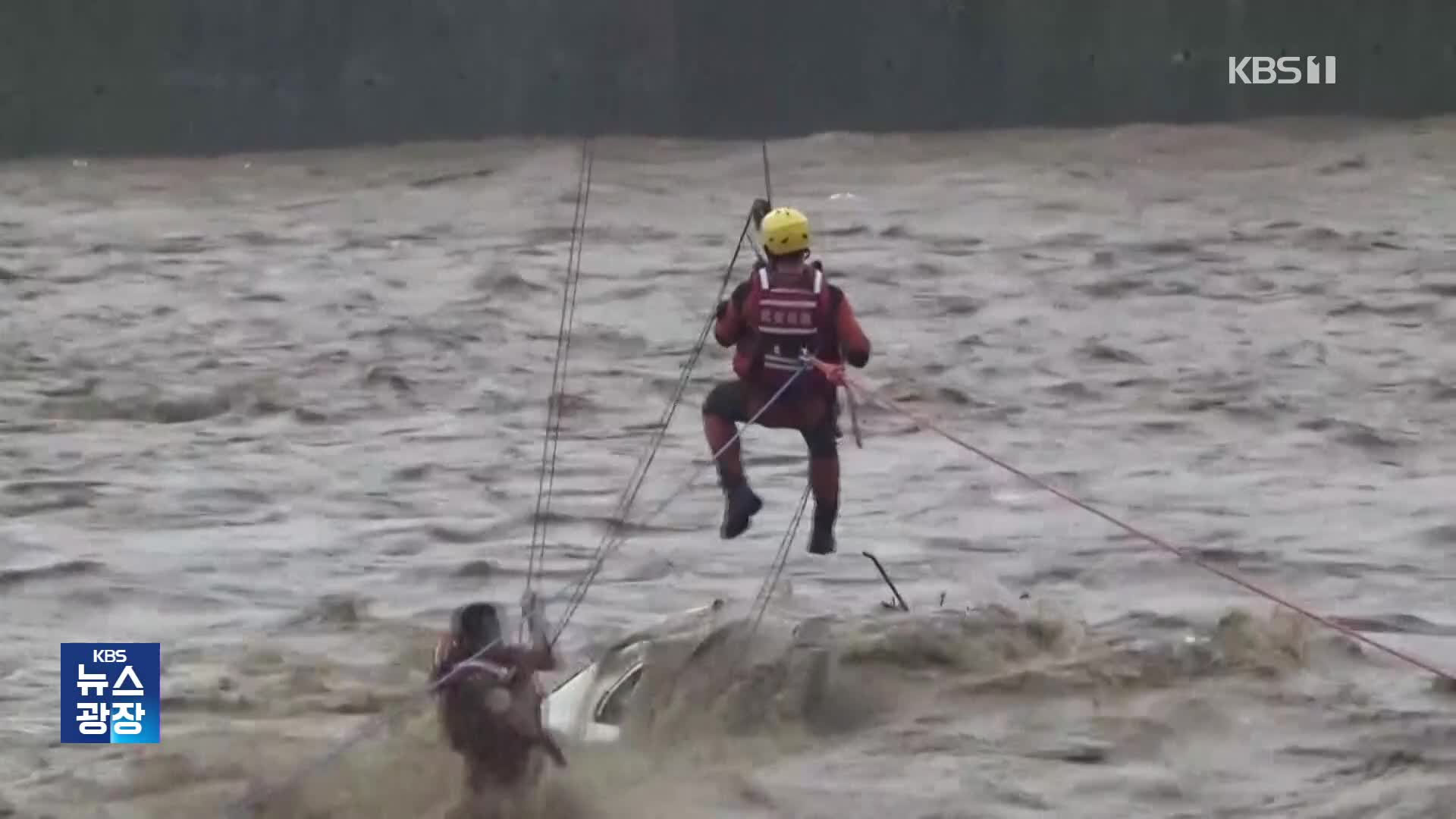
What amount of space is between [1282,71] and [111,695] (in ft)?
55.7

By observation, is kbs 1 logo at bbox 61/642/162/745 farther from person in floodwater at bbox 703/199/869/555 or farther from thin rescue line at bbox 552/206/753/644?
person in floodwater at bbox 703/199/869/555

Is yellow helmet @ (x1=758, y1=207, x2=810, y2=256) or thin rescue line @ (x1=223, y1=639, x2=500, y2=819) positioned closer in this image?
thin rescue line @ (x1=223, y1=639, x2=500, y2=819)

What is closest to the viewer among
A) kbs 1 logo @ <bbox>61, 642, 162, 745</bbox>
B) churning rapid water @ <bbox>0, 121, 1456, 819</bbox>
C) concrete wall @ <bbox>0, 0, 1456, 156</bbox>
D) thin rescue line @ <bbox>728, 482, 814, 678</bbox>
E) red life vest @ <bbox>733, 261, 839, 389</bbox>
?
red life vest @ <bbox>733, 261, 839, 389</bbox>

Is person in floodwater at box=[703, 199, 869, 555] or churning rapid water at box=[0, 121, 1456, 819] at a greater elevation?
person in floodwater at box=[703, 199, 869, 555]

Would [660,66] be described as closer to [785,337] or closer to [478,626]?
[785,337]

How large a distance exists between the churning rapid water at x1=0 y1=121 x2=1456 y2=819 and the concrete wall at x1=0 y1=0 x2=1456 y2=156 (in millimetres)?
399

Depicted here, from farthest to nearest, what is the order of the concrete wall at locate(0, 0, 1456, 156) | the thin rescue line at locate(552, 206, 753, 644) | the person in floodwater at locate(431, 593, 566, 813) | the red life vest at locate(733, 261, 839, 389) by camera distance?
1. the concrete wall at locate(0, 0, 1456, 156)
2. the thin rescue line at locate(552, 206, 753, 644)
3. the red life vest at locate(733, 261, 839, 389)
4. the person in floodwater at locate(431, 593, 566, 813)

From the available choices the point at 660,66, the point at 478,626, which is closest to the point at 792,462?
the point at 478,626

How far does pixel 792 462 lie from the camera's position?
454 inches

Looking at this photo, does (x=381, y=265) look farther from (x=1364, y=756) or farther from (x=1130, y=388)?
(x=1364, y=756)

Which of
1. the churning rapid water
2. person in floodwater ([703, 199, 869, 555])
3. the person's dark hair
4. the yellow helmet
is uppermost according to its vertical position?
the yellow helmet

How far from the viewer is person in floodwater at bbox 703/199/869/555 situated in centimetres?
666

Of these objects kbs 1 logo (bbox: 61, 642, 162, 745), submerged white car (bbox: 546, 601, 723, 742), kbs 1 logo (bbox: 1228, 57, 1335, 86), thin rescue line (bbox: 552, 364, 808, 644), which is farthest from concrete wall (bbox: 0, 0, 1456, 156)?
submerged white car (bbox: 546, 601, 723, 742)

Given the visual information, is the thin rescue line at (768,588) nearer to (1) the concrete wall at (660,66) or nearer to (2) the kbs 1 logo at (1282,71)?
(1) the concrete wall at (660,66)
